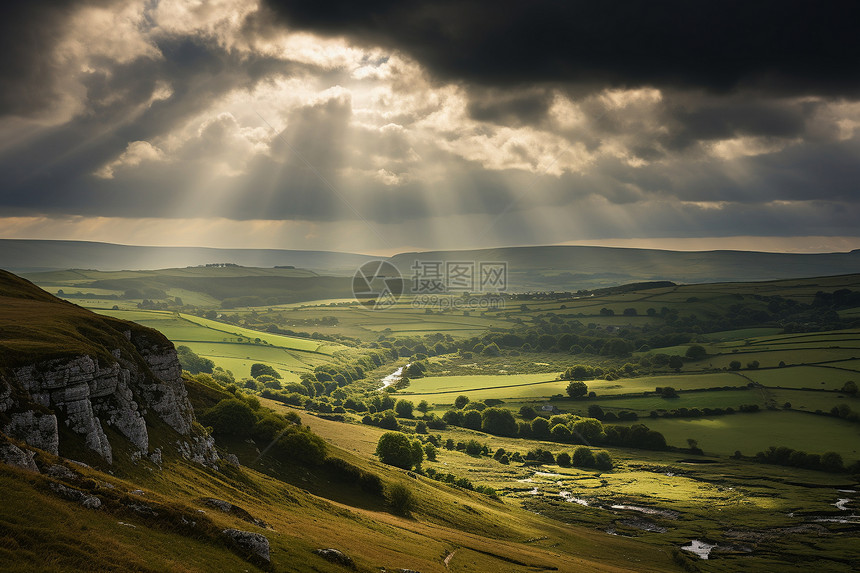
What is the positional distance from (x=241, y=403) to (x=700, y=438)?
445 feet

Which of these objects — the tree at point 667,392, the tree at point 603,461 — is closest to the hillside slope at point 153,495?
the tree at point 603,461

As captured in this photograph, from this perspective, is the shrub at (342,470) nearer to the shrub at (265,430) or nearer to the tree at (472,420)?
the shrub at (265,430)

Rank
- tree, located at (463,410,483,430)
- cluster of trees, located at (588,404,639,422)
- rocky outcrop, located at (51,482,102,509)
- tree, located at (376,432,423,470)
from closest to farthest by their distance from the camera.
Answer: rocky outcrop, located at (51,482,102,509)
tree, located at (376,432,423,470)
cluster of trees, located at (588,404,639,422)
tree, located at (463,410,483,430)

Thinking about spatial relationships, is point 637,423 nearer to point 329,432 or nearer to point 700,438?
point 700,438

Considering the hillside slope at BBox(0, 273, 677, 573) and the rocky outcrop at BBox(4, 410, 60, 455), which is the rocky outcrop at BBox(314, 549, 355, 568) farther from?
the rocky outcrop at BBox(4, 410, 60, 455)

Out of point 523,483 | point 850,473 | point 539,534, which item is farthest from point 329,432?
point 850,473

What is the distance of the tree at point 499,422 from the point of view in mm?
179750

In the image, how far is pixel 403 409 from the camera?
189375 millimetres

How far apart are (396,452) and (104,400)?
79811 mm

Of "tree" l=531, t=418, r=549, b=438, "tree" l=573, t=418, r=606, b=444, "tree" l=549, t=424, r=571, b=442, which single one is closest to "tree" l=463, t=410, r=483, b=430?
"tree" l=531, t=418, r=549, b=438

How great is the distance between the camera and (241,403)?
82812mm

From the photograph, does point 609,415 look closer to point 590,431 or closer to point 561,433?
point 590,431

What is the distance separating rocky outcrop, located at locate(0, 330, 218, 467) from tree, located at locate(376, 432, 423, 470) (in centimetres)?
6148

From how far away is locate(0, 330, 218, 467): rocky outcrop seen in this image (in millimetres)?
35000
